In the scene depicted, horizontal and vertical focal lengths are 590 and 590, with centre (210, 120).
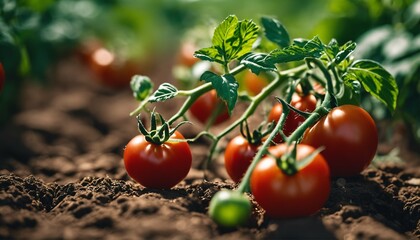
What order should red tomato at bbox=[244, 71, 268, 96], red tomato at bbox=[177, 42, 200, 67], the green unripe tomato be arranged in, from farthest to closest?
red tomato at bbox=[177, 42, 200, 67], red tomato at bbox=[244, 71, 268, 96], the green unripe tomato

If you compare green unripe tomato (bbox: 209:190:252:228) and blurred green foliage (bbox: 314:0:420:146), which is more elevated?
blurred green foliage (bbox: 314:0:420:146)

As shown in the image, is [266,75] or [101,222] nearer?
[101,222]

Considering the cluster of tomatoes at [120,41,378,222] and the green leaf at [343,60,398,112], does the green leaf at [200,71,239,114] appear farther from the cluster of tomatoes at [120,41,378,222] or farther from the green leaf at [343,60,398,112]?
the green leaf at [343,60,398,112]

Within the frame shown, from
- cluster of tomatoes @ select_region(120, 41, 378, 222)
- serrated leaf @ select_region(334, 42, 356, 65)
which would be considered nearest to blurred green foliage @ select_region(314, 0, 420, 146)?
cluster of tomatoes @ select_region(120, 41, 378, 222)

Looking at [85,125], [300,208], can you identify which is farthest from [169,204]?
[85,125]

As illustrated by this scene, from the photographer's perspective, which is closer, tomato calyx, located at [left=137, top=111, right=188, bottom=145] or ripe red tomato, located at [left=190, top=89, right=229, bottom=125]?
tomato calyx, located at [left=137, top=111, right=188, bottom=145]

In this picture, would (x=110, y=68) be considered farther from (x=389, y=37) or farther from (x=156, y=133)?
(x=156, y=133)

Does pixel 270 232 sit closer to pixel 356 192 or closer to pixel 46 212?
pixel 356 192

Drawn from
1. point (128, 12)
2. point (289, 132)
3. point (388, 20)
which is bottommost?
point (289, 132)
